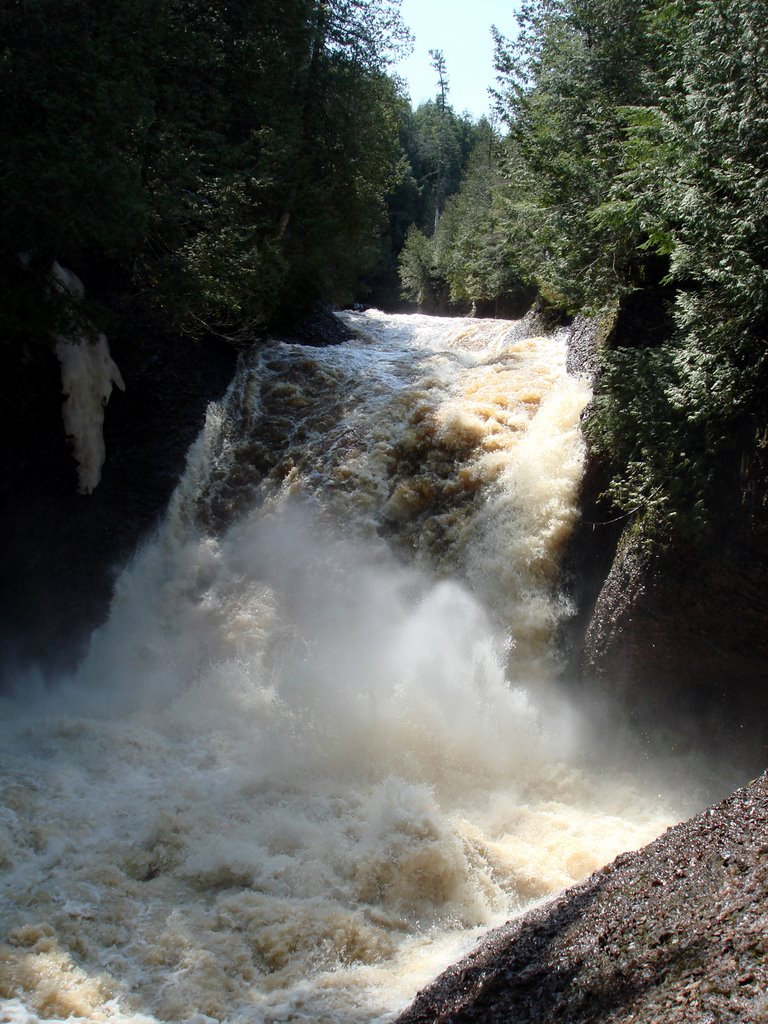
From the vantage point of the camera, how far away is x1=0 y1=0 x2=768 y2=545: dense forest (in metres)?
7.12

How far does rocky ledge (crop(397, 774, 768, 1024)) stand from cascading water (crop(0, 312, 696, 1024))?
751mm

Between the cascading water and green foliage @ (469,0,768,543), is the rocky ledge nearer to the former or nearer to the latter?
the cascading water

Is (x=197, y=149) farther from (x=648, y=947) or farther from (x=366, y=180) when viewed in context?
(x=648, y=947)

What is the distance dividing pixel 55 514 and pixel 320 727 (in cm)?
471

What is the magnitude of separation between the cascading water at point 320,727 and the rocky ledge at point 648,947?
751 millimetres

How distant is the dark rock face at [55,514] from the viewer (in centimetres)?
1002

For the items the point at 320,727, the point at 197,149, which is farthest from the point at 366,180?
the point at 320,727

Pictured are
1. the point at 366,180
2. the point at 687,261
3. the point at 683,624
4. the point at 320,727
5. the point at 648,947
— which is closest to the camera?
the point at 648,947

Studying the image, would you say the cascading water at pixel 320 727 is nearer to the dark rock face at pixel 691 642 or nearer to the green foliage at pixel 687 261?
the dark rock face at pixel 691 642

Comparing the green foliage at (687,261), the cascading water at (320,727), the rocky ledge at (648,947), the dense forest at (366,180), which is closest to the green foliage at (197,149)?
the dense forest at (366,180)

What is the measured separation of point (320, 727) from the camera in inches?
316

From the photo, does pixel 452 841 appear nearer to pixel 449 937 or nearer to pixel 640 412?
pixel 449 937

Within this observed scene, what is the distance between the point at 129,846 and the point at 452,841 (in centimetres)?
247

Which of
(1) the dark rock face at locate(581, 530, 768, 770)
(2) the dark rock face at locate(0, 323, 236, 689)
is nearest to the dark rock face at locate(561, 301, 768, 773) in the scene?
(1) the dark rock face at locate(581, 530, 768, 770)
